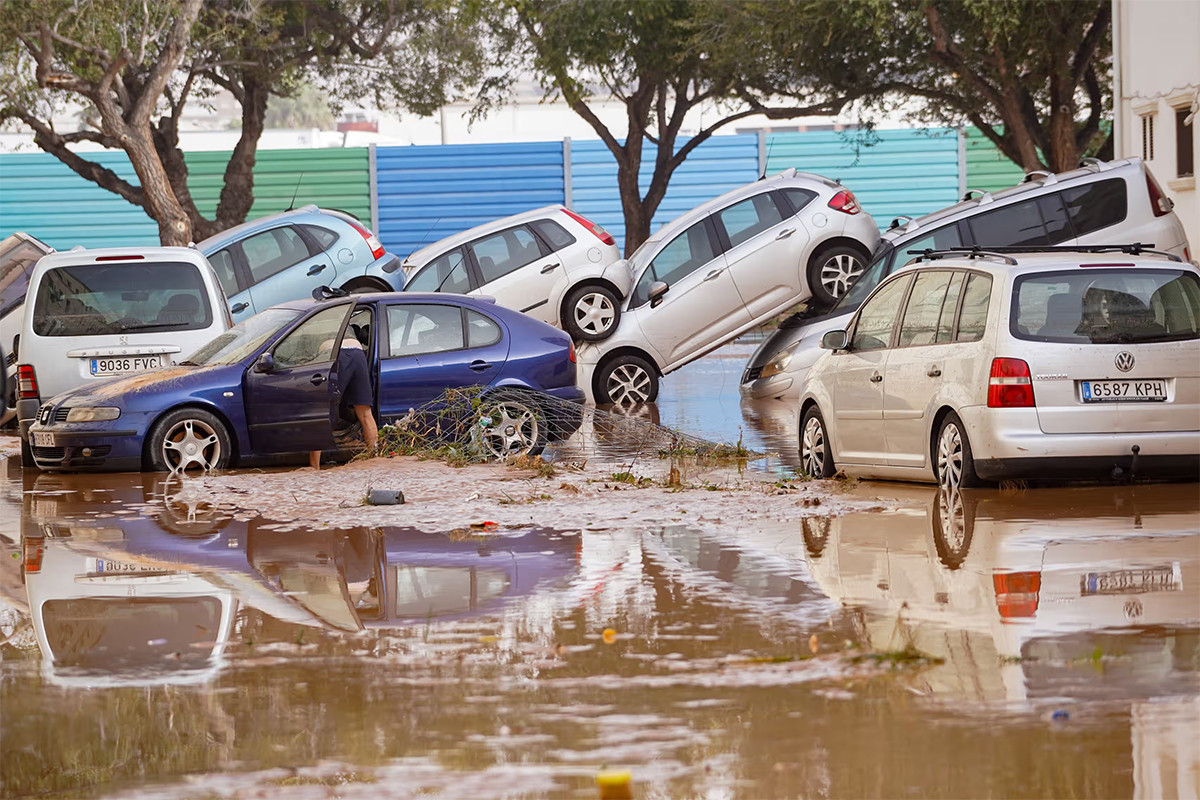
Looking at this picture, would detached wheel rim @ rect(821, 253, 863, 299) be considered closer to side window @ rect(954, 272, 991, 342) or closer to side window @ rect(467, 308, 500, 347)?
side window @ rect(467, 308, 500, 347)

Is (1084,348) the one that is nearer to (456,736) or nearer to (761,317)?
(456,736)

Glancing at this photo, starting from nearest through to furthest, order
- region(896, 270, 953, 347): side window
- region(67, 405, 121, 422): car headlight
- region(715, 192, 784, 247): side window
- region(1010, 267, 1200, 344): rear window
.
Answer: region(1010, 267, 1200, 344): rear window → region(896, 270, 953, 347): side window → region(67, 405, 121, 422): car headlight → region(715, 192, 784, 247): side window

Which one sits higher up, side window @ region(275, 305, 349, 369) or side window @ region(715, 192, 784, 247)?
side window @ region(715, 192, 784, 247)

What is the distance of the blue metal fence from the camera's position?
109 feet

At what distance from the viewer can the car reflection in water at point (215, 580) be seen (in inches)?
251

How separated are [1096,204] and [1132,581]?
1098cm

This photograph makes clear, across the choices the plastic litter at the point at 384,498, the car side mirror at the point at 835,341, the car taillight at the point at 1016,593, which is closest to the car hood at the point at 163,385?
the plastic litter at the point at 384,498

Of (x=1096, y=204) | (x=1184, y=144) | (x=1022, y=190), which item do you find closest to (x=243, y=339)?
(x=1022, y=190)

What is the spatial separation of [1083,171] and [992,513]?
917cm

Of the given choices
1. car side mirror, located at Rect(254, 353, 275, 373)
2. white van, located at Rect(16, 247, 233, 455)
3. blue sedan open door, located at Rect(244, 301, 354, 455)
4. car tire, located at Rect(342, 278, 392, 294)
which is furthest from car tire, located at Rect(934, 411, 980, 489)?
car tire, located at Rect(342, 278, 392, 294)

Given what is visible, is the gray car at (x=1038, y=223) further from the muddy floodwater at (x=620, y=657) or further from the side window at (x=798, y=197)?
the muddy floodwater at (x=620, y=657)

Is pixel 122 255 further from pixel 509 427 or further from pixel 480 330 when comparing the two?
pixel 509 427

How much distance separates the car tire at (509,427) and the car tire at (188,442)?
1.90 m

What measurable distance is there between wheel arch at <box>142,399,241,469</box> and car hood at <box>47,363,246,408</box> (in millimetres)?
114
